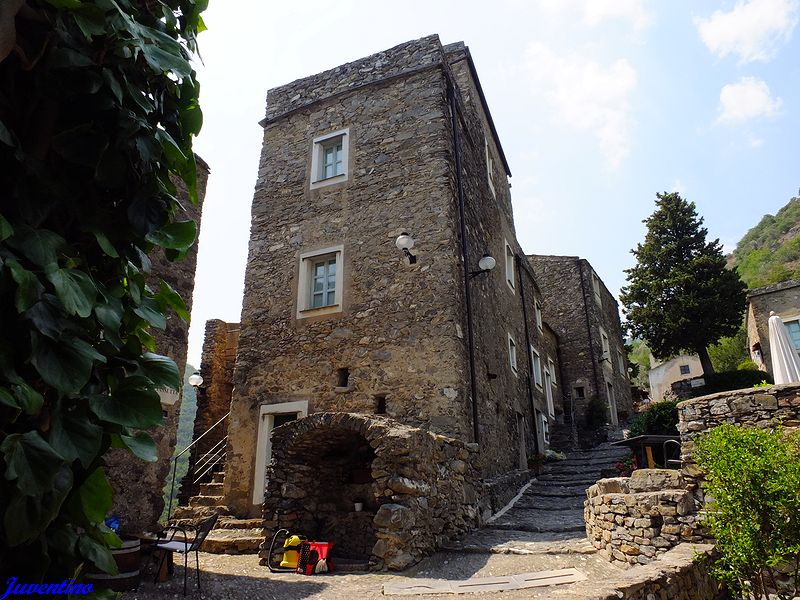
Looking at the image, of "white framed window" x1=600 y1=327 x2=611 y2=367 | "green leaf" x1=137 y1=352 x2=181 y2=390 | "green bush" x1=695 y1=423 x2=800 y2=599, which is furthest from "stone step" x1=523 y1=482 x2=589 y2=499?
"white framed window" x1=600 y1=327 x2=611 y2=367

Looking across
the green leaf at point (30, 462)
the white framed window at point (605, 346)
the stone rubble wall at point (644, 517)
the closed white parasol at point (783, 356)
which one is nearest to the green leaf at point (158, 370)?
the green leaf at point (30, 462)

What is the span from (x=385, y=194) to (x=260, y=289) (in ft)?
11.3

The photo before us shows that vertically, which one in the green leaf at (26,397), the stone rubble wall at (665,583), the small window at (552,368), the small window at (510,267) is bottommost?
the stone rubble wall at (665,583)

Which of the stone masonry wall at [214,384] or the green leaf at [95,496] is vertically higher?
the stone masonry wall at [214,384]

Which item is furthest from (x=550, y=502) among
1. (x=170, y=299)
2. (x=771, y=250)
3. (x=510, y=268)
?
(x=771, y=250)

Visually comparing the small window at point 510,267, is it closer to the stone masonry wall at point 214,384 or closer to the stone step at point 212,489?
the stone masonry wall at point 214,384

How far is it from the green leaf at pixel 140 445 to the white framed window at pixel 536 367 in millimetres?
15001

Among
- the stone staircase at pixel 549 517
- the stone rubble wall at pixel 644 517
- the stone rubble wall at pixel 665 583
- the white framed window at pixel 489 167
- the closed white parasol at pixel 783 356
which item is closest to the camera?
the stone rubble wall at pixel 665 583

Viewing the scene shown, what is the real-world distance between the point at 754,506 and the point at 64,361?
5881mm

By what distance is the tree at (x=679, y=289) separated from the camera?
20188 millimetres

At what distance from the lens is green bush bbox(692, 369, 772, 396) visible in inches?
722

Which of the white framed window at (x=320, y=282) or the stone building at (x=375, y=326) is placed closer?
the stone building at (x=375, y=326)

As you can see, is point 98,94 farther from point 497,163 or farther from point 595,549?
point 497,163

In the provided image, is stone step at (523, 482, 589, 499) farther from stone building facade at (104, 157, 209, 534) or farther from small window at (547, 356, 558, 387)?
stone building facade at (104, 157, 209, 534)
